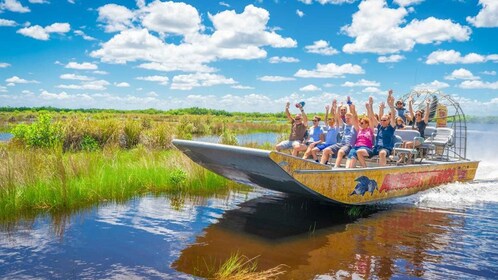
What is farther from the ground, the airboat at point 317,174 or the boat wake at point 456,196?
the airboat at point 317,174

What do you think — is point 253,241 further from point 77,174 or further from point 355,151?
point 77,174

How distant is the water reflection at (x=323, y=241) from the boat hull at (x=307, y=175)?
23.4 inches

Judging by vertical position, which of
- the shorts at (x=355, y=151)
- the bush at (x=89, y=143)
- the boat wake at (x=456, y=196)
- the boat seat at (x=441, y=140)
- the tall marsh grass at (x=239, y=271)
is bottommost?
the tall marsh grass at (x=239, y=271)

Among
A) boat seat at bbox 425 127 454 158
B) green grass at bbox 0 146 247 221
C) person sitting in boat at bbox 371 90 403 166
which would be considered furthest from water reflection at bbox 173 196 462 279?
boat seat at bbox 425 127 454 158

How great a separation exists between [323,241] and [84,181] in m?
5.90

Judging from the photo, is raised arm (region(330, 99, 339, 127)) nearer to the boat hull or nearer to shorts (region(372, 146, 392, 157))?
shorts (region(372, 146, 392, 157))

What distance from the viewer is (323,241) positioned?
788cm

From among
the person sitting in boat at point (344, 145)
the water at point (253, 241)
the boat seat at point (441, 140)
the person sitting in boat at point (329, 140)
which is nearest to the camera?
the water at point (253, 241)

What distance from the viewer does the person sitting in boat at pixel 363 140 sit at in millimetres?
10423

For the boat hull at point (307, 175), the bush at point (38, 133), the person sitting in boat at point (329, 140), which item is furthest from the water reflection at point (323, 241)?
the bush at point (38, 133)

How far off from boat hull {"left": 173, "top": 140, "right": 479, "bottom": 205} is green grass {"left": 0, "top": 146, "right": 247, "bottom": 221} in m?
2.10

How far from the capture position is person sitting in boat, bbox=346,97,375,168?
10.4 meters

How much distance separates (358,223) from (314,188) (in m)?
1.43

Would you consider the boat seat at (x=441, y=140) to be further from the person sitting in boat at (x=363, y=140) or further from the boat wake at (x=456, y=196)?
the person sitting in boat at (x=363, y=140)
